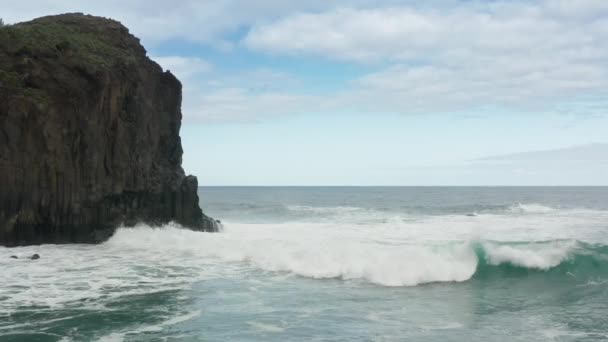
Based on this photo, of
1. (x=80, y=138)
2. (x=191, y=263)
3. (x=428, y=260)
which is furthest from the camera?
(x=80, y=138)

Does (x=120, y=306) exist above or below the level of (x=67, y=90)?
below

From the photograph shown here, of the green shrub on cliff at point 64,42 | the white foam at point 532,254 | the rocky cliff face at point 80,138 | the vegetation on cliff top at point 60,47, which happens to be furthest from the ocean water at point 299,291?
the green shrub on cliff at point 64,42

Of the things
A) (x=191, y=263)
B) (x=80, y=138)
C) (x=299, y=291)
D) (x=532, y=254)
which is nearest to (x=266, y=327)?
(x=299, y=291)

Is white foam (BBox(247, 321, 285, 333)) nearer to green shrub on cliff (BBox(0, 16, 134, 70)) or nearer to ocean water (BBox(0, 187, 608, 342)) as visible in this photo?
ocean water (BBox(0, 187, 608, 342))

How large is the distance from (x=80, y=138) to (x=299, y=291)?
13.5 meters

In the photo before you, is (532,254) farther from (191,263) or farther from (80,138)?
(80,138)

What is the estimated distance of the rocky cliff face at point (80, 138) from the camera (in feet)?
75.7

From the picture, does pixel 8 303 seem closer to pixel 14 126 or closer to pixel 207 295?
pixel 207 295

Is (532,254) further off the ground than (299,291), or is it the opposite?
(532,254)

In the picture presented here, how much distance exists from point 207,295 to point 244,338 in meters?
4.05

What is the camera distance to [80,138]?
24.8m

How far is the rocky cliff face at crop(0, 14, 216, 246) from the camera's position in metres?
23.1

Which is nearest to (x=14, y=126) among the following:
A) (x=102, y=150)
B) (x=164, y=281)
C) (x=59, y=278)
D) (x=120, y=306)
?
(x=102, y=150)

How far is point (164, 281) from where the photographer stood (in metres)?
17.1
